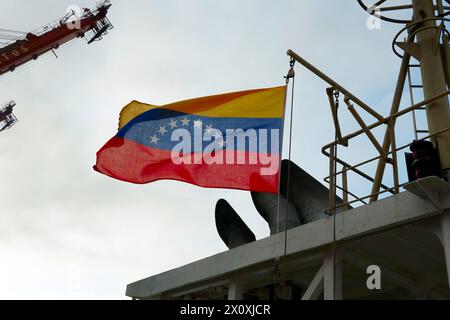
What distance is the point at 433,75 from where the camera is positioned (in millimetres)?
9922

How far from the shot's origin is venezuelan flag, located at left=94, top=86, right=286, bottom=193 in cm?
934

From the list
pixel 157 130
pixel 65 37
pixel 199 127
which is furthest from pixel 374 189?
pixel 65 37

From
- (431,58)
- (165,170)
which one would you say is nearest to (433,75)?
(431,58)

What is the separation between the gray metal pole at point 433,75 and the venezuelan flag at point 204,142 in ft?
8.43

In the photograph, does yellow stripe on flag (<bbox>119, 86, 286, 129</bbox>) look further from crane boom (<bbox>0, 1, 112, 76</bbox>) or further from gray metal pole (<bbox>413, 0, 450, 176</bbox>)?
crane boom (<bbox>0, 1, 112, 76</bbox>)

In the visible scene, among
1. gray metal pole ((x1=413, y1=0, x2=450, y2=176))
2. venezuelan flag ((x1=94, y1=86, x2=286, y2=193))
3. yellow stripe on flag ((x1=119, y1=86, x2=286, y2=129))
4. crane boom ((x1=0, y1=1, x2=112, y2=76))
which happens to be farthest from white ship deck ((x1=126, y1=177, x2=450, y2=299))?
crane boom ((x1=0, y1=1, x2=112, y2=76))

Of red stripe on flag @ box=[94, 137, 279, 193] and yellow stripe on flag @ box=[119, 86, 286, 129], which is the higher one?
yellow stripe on flag @ box=[119, 86, 286, 129]

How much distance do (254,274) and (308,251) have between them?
133 cm

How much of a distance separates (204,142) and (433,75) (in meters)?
4.25

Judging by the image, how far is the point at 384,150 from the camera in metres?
10.2

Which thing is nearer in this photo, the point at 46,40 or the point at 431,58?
the point at 431,58

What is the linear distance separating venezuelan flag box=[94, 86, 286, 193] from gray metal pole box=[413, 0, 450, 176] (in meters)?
2.57

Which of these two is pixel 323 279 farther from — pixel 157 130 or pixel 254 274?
pixel 157 130

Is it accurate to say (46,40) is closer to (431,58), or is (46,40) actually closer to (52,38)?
(52,38)
